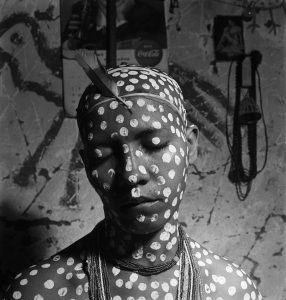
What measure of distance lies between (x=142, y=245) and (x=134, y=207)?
11 cm

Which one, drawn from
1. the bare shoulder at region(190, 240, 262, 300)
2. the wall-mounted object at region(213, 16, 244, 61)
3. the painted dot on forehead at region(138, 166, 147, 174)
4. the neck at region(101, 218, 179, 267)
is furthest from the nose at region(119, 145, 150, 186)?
the wall-mounted object at region(213, 16, 244, 61)

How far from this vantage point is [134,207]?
3.49 feet

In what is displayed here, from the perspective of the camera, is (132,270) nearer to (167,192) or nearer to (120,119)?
(167,192)

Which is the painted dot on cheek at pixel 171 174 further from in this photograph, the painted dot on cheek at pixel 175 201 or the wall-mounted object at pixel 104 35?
the wall-mounted object at pixel 104 35

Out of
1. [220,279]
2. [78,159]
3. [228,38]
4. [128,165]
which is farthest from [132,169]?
[228,38]

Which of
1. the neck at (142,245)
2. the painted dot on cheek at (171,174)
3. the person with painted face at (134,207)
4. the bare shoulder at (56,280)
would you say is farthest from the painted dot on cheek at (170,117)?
the bare shoulder at (56,280)

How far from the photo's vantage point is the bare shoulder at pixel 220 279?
119cm

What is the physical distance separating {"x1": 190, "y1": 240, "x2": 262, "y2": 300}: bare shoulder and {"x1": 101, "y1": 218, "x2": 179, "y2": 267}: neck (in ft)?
0.32

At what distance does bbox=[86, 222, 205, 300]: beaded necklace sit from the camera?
112 centimetres

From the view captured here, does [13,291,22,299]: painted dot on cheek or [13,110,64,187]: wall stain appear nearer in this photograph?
[13,291,22,299]: painted dot on cheek

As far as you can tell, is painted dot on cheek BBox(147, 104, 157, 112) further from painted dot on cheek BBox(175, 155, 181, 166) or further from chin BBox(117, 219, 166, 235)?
chin BBox(117, 219, 166, 235)

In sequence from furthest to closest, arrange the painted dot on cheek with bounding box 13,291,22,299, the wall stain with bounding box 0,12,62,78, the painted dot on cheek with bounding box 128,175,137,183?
the wall stain with bounding box 0,12,62,78
the painted dot on cheek with bounding box 13,291,22,299
the painted dot on cheek with bounding box 128,175,137,183

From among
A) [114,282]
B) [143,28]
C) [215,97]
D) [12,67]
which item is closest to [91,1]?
[143,28]

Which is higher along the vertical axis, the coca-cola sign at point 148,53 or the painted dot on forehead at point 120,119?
the coca-cola sign at point 148,53
